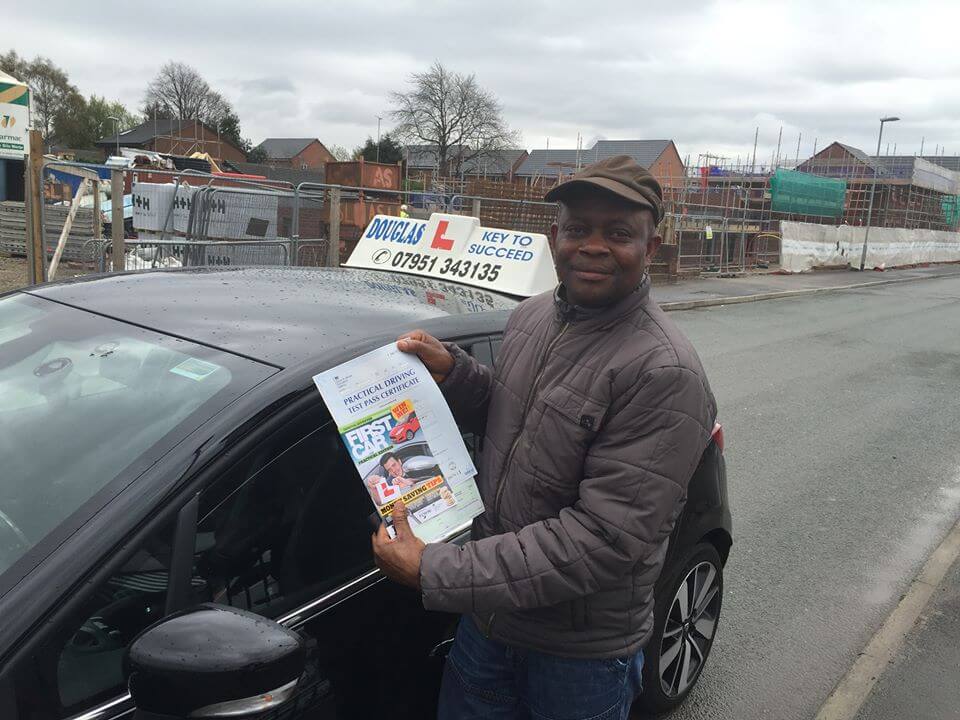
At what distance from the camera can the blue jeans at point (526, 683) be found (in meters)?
1.75

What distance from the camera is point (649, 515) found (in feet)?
5.01

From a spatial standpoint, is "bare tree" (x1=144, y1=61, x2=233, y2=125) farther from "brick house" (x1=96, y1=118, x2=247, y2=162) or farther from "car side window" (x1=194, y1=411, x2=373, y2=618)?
"car side window" (x1=194, y1=411, x2=373, y2=618)

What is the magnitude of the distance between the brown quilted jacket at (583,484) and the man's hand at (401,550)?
26 millimetres

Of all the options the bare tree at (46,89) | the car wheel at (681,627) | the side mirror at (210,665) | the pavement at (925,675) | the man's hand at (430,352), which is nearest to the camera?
the side mirror at (210,665)

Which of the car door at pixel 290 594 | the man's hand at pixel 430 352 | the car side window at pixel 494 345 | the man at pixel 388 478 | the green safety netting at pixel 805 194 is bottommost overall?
the car door at pixel 290 594

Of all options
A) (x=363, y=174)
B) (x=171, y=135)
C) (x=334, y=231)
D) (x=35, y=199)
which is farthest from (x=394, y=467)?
(x=171, y=135)

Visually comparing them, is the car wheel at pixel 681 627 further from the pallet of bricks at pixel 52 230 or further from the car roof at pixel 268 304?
the pallet of bricks at pixel 52 230

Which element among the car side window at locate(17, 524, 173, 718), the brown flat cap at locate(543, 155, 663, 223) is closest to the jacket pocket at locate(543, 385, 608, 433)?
the brown flat cap at locate(543, 155, 663, 223)

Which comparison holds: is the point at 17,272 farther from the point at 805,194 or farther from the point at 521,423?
the point at 805,194

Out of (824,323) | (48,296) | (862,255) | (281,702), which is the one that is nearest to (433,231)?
(48,296)

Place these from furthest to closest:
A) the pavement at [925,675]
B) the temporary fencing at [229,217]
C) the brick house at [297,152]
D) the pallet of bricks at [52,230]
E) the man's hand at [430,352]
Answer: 1. the brick house at [297,152]
2. the pallet of bricks at [52,230]
3. the temporary fencing at [229,217]
4. the pavement at [925,675]
5. the man's hand at [430,352]

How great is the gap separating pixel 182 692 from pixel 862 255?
34924 mm

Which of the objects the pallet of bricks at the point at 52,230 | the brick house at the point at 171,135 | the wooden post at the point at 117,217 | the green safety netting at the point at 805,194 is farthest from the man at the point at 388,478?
the brick house at the point at 171,135

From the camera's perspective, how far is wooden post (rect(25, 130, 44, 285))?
806 cm
